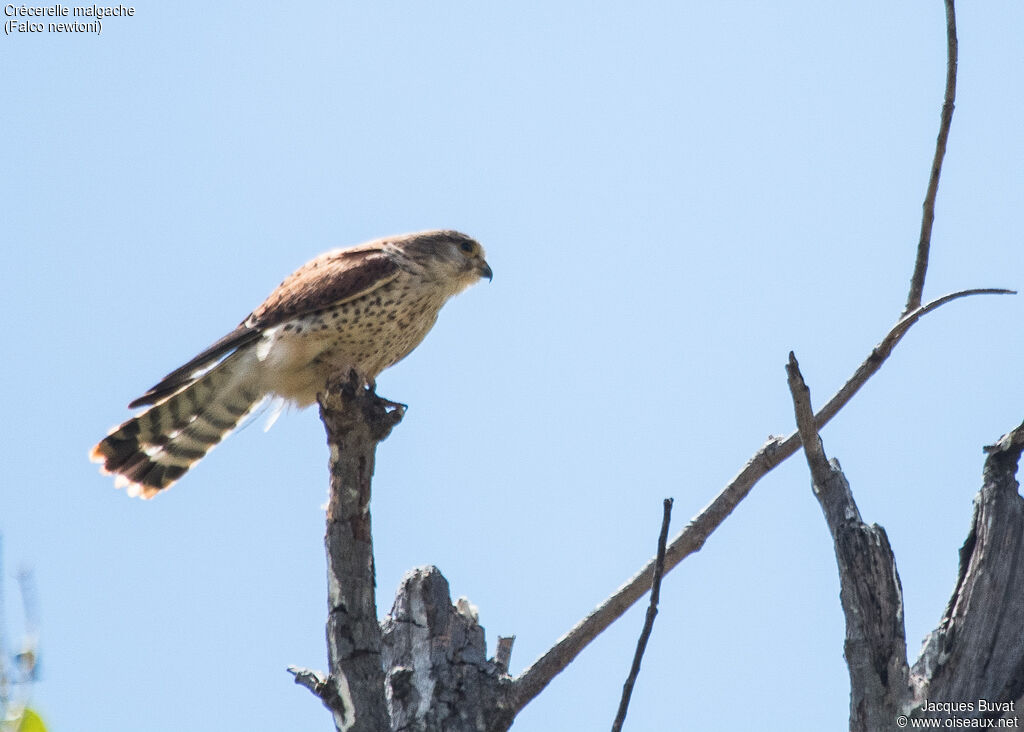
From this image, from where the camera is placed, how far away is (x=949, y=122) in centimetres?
291

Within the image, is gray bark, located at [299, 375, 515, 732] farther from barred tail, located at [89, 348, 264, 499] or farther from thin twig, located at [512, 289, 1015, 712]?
barred tail, located at [89, 348, 264, 499]

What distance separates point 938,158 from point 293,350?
2814 mm

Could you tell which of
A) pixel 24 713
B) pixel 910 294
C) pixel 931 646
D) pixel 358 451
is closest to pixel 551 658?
pixel 358 451

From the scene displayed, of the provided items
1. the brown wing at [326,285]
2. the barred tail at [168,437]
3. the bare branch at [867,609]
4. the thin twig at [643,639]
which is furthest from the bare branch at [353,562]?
the barred tail at [168,437]

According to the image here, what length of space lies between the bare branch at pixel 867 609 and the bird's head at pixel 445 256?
290 centimetres

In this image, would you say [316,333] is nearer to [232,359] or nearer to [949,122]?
[232,359]

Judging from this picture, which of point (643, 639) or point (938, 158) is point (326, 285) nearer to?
point (938, 158)

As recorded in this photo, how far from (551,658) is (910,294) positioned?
1381 mm

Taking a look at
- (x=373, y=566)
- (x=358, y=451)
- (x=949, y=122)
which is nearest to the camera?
(x=949, y=122)

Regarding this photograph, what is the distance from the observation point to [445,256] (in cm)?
571

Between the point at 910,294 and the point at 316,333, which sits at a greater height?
the point at 316,333

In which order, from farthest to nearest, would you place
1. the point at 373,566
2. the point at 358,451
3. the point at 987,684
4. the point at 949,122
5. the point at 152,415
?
1. the point at 152,415
2. the point at 358,451
3. the point at 373,566
4. the point at 949,122
5. the point at 987,684

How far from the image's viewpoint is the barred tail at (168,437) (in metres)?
5.30

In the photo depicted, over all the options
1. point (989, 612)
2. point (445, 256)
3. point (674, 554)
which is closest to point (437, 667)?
point (674, 554)
